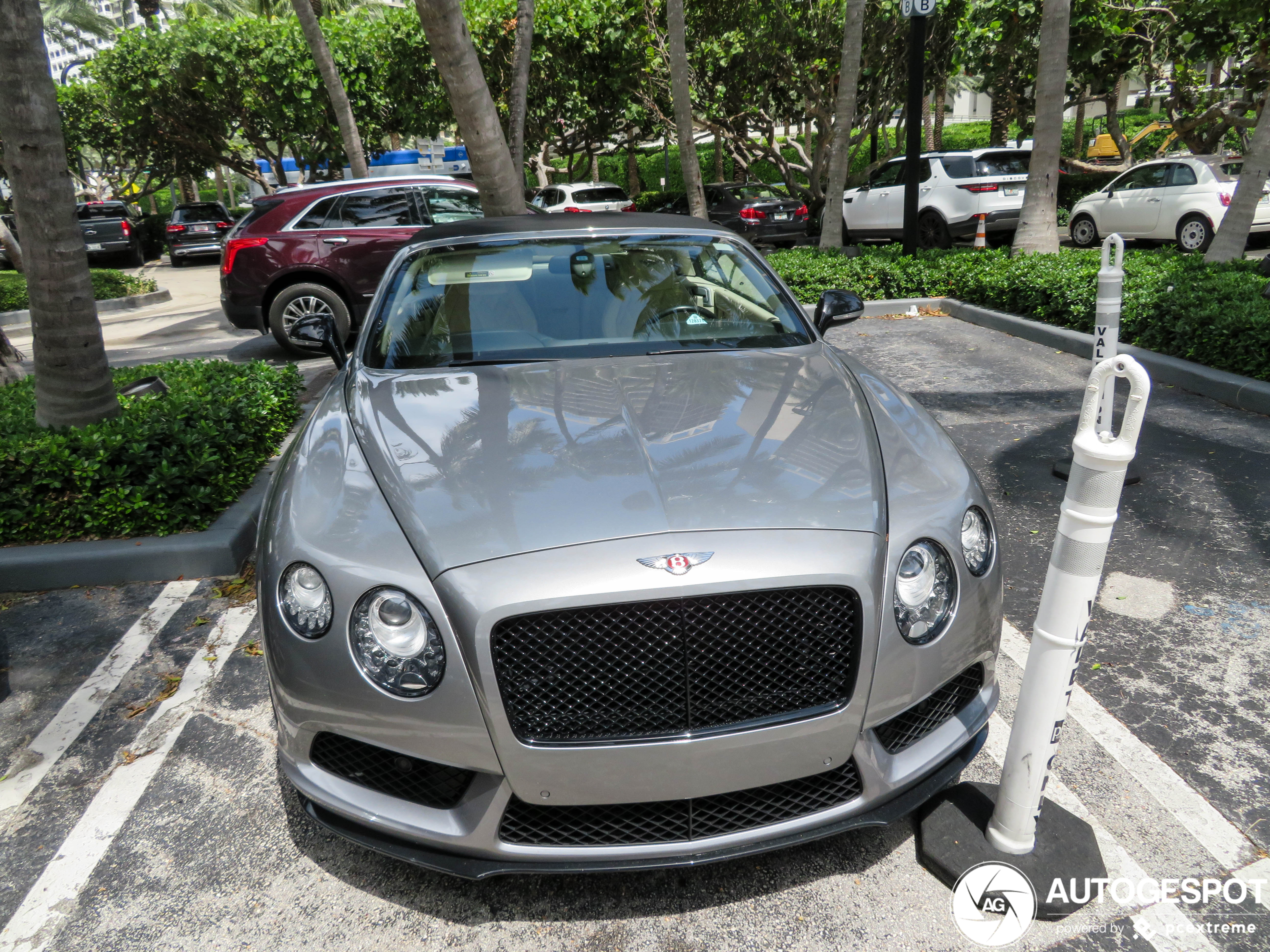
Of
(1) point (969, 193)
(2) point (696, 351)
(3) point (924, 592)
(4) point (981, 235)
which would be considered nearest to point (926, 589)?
(3) point (924, 592)

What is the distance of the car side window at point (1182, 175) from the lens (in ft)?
42.8

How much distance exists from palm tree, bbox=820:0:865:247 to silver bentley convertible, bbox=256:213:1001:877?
11204mm

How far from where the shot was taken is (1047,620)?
2.11 metres

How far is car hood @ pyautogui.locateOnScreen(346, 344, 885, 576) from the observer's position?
2.14 m

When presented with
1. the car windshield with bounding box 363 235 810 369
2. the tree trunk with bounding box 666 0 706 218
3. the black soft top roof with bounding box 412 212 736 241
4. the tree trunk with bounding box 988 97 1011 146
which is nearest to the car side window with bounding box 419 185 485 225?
the tree trunk with bounding box 666 0 706 218

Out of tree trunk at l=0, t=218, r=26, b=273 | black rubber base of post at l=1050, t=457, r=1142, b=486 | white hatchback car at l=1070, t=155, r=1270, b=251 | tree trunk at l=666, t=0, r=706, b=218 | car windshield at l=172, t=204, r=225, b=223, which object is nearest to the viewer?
black rubber base of post at l=1050, t=457, r=1142, b=486

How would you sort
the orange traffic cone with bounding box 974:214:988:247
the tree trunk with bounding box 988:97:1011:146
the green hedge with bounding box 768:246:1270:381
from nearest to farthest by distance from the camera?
the green hedge with bounding box 768:246:1270:381 < the orange traffic cone with bounding box 974:214:988:247 < the tree trunk with bounding box 988:97:1011:146

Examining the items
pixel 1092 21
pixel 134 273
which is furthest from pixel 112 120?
pixel 1092 21

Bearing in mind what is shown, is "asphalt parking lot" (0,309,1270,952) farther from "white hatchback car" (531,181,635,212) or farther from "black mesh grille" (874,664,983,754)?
"white hatchback car" (531,181,635,212)

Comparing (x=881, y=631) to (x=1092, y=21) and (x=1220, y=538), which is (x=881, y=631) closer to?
(x=1220, y=538)

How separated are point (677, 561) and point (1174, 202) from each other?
14.2 m

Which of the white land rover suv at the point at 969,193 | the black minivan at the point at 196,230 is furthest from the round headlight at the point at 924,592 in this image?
the black minivan at the point at 196,230

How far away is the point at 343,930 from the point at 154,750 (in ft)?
3.86

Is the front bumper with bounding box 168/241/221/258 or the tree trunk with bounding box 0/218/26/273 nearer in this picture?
the tree trunk with bounding box 0/218/26/273
